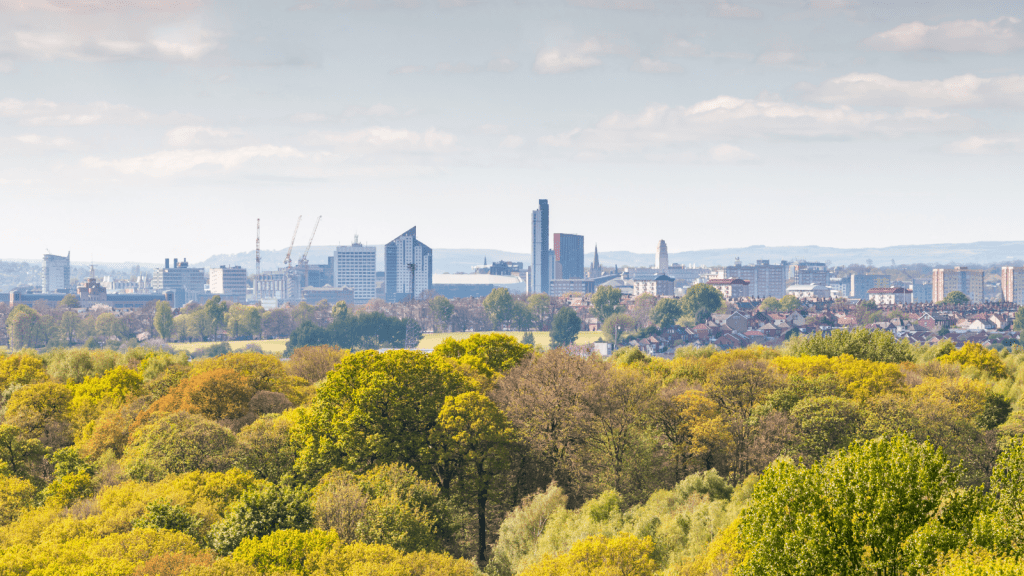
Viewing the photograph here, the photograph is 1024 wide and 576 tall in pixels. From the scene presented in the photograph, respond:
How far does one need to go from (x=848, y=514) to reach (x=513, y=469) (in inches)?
1175

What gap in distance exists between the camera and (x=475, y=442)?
4966cm

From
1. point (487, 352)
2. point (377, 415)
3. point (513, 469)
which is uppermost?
point (487, 352)

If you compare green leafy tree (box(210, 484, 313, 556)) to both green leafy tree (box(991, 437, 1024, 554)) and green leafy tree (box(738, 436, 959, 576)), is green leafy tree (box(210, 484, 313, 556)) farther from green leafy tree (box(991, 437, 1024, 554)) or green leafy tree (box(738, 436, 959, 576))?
green leafy tree (box(991, 437, 1024, 554))

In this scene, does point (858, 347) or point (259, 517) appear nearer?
point (259, 517)

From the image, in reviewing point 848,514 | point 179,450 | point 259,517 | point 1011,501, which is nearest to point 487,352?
point 179,450

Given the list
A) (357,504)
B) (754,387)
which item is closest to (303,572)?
(357,504)

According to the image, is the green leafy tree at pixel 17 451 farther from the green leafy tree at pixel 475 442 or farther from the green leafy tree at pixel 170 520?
the green leafy tree at pixel 475 442

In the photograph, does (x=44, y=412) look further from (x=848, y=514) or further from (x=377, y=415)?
(x=848, y=514)

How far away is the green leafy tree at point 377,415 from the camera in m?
49.2

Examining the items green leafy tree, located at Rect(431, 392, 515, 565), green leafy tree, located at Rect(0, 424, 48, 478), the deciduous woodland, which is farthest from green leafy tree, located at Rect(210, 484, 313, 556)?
green leafy tree, located at Rect(0, 424, 48, 478)

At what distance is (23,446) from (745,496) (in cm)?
4114

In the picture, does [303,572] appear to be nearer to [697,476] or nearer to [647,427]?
[697,476]

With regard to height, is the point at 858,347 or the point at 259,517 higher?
the point at 858,347

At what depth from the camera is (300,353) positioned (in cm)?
10288
